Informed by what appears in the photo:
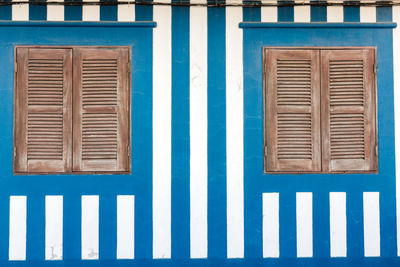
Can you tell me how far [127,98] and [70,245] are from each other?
1.63 meters

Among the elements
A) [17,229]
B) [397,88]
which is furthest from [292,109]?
[17,229]

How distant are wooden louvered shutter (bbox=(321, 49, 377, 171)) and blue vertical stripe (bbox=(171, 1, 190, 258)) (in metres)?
1.45

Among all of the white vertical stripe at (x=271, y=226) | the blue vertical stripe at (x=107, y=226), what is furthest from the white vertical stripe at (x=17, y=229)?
the white vertical stripe at (x=271, y=226)

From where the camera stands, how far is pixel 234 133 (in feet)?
17.7

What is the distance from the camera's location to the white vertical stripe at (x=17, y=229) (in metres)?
5.28

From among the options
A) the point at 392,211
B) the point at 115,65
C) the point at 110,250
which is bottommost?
the point at 110,250

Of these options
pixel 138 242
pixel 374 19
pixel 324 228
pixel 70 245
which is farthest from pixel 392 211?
pixel 70 245

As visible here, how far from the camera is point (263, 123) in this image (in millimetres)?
5402

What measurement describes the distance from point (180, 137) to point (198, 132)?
197 millimetres

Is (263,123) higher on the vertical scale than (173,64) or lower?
lower

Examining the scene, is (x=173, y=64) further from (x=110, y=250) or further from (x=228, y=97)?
(x=110, y=250)

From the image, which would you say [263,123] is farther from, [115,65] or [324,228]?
[115,65]

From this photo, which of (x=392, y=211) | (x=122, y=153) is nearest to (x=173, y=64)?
(x=122, y=153)

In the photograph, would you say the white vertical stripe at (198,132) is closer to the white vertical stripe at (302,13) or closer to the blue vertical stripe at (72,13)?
the white vertical stripe at (302,13)
